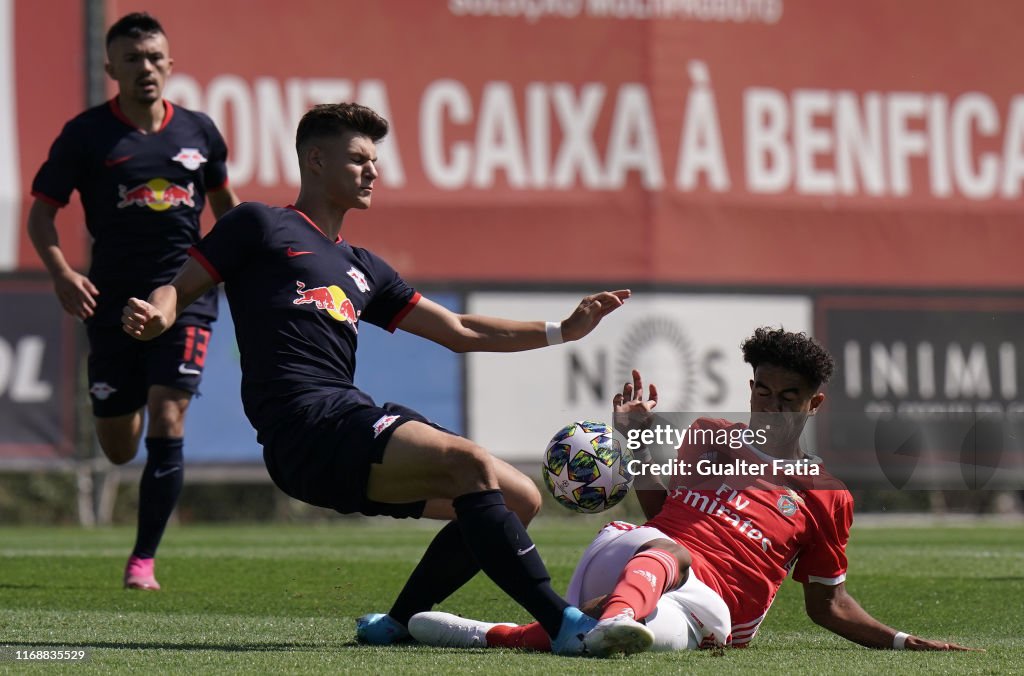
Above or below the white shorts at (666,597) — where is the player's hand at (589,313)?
above

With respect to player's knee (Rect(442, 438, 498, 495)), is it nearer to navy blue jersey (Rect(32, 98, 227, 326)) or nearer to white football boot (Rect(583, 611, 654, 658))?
white football boot (Rect(583, 611, 654, 658))

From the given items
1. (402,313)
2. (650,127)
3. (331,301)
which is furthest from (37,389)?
(331,301)

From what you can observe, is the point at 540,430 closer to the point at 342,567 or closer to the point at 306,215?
the point at 342,567

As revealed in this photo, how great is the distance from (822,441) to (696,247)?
6.82 feet

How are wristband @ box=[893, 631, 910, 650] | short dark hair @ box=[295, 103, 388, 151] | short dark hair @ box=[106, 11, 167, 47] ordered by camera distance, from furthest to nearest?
short dark hair @ box=[106, 11, 167, 47] < short dark hair @ box=[295, 103, 388, 151] < wristband @ box=[893, 631, 910, 650]

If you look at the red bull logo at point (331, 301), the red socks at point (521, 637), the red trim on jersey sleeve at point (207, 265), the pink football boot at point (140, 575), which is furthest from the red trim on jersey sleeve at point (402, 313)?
the pink football boot at point (140, 575)

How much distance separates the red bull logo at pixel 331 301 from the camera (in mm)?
5176

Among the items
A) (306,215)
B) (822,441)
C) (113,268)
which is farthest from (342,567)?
(822,441)

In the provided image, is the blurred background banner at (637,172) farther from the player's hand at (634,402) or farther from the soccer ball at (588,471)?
the player's hand at (634,402)

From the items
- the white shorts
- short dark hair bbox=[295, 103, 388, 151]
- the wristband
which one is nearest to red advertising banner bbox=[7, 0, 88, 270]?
short dark hair bbox=[295, 103, 388, 151]

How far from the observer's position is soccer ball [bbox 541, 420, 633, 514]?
5.55m

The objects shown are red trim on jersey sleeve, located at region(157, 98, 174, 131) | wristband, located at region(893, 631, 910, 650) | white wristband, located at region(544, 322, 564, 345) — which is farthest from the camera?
red trim on jersey sleeve, located at region(157, 98, 174, 131)

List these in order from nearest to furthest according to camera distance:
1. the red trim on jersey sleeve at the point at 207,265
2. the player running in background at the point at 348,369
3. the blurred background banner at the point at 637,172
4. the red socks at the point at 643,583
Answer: the red socks at the point at 643,583
the player running in background at the point at 348,369
the red trim on jersey sleeve at the point at 207,265
the blurred background banner at the point at 637,172

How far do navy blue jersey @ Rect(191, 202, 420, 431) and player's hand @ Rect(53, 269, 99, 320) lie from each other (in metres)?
1.86
